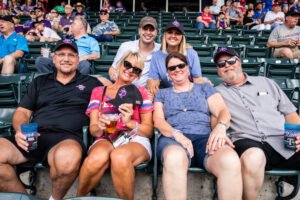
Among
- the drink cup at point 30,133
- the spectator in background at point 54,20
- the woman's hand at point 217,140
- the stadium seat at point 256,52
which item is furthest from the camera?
the spectator in background at point 54,20

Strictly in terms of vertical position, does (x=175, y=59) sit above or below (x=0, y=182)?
above

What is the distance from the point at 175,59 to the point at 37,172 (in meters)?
1.49

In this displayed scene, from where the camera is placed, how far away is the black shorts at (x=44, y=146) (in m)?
2.79

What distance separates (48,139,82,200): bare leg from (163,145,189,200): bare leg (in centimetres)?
64

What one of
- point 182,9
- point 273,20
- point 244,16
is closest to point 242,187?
point 273,20

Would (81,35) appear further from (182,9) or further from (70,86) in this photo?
(182,9)

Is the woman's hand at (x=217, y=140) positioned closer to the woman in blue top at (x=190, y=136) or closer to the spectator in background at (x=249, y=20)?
the woman in blue top at (x=190, y=136)

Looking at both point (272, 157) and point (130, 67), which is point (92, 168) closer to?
point (130, 67)

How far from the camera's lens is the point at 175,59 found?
9.95ft

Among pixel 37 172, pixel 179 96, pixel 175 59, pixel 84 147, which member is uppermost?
pixel 175 59

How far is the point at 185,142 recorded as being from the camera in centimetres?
271

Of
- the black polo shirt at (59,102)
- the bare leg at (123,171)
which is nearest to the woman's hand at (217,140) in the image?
the bare leg at (123,171)

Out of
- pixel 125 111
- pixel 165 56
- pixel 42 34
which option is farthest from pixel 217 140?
pixel 42 34

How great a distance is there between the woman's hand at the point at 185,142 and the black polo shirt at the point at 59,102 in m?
0.83
